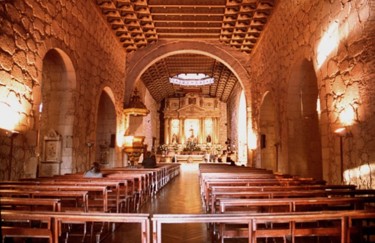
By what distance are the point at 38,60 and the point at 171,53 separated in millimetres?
8675

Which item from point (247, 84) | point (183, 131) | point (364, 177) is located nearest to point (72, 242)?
point (364, 177)

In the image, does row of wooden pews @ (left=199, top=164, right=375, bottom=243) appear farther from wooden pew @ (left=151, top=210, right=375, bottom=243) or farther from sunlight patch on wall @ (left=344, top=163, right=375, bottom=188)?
sunlight patch on wall @ (left=344, top=163, right=375, bottom=188)

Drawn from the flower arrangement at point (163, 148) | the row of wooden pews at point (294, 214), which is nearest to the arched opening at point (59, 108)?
the row of wooden pews at point (294, 214)

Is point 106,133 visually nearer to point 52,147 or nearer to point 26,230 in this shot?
point 52,147

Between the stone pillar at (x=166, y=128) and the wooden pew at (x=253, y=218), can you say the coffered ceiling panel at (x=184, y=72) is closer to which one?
the stone pillar at (x=166, y=128)

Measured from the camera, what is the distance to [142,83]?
20.8 m

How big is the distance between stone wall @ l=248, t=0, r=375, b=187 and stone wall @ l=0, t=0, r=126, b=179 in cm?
600

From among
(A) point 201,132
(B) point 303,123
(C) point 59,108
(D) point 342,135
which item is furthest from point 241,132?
(D) point 342,135

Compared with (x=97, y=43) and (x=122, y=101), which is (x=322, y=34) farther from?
(x=122, y=101)

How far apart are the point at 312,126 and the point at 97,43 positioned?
7438 mm

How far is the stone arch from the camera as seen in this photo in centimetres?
1473

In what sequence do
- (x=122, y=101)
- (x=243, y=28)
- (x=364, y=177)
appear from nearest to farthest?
1. (x=364, y=177)
2. (x=243, y=28)
3. (x=122, y=101)

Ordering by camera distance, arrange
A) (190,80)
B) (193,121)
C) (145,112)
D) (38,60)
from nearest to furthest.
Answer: (38,60), (145,112), (190,80), (193,121)

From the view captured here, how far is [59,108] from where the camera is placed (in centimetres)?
862
